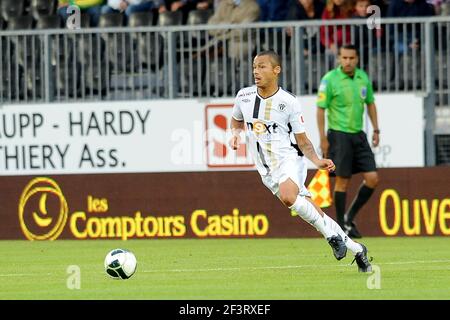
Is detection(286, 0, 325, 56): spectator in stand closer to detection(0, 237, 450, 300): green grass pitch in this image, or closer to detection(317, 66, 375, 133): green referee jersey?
detection(317, 66, 375, 133): green referee jersey

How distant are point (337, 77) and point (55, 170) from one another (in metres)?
A: 4.29

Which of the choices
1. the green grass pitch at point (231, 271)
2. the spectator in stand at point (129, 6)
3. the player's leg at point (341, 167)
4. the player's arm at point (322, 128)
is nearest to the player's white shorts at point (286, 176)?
the green grass pitch at point (231, 271)

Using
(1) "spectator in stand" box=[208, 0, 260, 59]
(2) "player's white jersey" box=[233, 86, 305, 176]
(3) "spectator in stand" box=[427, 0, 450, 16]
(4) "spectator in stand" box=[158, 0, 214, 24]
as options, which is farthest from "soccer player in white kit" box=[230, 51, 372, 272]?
(4) "spectator in stand" box=[158, 0, 214, 24]

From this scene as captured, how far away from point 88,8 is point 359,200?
6165 millimetres

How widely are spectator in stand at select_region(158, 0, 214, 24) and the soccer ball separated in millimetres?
9812

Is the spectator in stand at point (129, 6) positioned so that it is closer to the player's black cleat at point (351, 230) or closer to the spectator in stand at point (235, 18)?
the spectator in stand at point (235, 18)

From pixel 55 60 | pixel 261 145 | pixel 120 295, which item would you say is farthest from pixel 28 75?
pixel 120 295

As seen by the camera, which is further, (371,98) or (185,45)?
(185,45)

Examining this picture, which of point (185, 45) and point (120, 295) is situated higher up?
point (185, 45)

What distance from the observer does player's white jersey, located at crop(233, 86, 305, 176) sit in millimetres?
14805

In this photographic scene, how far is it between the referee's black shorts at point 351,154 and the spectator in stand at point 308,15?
1798 millimetres

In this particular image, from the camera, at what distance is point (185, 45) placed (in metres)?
21.6

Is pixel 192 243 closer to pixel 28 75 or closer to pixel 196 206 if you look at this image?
pixel 196 206

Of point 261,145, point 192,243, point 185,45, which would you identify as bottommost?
point 192,243
